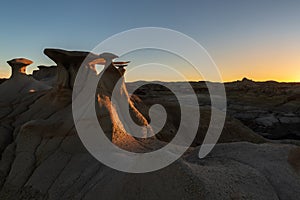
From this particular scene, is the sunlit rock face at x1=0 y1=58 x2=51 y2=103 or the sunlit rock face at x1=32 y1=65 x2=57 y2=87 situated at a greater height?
the sunlit rock face at x1=0 y1=58 x2=51 y2=103

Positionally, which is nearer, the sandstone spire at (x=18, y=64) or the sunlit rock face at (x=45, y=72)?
the sandstone spire at (x=18, y=64)

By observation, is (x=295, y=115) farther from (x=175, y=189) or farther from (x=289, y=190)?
(x=175, y=189)

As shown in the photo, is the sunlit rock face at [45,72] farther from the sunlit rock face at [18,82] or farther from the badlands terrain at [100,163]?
the badlands terrain at [100,163]

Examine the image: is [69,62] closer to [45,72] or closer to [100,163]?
[100,163]

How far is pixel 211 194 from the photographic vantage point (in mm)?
3412

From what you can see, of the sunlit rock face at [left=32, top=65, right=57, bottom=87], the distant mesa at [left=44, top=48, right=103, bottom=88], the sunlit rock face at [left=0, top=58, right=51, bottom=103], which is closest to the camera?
the distant mesa at [left=44, top=48, right=103, bottom=88]

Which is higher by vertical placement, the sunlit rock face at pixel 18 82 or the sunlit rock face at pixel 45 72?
the sunlit rock face at pixel 18 82

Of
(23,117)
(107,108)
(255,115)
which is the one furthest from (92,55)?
(255,115)

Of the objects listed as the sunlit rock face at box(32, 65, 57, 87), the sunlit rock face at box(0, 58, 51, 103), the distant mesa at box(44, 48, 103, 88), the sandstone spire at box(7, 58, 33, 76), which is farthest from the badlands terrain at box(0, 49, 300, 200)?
the sunlit rock face at box(32, 65, 57, 87)

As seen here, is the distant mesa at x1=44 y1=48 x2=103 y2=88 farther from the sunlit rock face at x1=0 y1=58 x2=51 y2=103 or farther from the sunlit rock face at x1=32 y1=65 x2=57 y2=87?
the sunlit rock face at x1=32 y1=65 x2=57 y2=87

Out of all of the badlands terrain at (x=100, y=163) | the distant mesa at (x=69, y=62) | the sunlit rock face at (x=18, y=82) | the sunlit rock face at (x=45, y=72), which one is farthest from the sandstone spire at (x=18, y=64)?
the sunlit rock face at (x=45, y=72)

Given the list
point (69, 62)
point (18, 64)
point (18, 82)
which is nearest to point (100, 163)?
point (69, 62)

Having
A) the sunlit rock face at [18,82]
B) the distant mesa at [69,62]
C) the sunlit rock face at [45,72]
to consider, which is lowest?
the sunlit rock face at [45,72]

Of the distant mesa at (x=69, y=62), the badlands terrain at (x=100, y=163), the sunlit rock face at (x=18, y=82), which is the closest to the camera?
the badlands terrain at (x=100, y=163)
